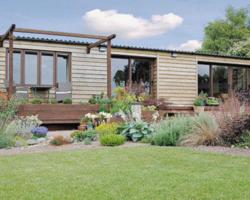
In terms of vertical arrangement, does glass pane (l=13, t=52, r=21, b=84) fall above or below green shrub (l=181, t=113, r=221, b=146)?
above

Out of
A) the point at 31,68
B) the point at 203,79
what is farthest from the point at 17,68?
the point at 203,79

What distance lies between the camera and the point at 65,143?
8156 mm

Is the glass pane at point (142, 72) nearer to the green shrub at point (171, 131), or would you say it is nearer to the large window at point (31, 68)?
the large window at point (31, 68)

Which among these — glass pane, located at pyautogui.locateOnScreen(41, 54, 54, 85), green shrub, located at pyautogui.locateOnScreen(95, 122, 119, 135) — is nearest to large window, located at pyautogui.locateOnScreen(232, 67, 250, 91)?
glass pane, located at pyautogui.locateOnScreen(41, 54, 54, 85)

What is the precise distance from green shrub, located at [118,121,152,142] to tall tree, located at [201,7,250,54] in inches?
1069

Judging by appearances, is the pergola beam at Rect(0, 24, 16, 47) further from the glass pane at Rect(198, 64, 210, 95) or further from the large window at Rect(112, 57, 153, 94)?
the glass pane at Rect(198, 64, 210, 95)

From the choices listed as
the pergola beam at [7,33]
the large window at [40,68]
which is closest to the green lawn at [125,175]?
the pergola beam at [7,33]

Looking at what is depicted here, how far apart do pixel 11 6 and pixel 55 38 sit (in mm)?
2353

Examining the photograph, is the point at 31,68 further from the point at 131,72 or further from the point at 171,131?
the point at 171,131

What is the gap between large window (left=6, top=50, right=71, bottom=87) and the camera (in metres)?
13.5

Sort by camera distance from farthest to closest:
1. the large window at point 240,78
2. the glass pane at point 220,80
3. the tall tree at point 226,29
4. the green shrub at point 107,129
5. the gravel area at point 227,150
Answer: the tall tree at point 226,29
the large window at point 240,78
the glass pane at point 220,80
the green shrub at point 107,129
the gravel area at point 227,150

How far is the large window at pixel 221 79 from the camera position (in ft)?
57.4

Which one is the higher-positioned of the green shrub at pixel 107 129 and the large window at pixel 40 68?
the large window at pixel 40 68

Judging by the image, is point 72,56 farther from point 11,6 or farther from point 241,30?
point 241,30
